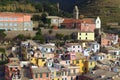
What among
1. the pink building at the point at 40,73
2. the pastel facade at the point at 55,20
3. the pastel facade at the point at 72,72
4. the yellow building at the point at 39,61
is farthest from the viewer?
the pastel facade at the point at 55,20

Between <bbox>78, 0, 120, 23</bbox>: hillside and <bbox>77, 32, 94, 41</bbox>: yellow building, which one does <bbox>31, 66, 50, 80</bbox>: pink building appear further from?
<bbox>78, 0, 120, 23</bbox>: hillside

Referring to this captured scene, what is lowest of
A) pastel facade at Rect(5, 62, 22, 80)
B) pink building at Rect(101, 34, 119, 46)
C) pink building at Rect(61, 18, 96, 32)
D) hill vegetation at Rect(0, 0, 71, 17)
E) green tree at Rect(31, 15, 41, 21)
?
pastel facade at Rect(5, 62, 22, 80)

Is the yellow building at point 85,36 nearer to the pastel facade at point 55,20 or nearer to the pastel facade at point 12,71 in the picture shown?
the pastel facade at point 55,20

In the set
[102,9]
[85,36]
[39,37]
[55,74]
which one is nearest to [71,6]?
[102,9]

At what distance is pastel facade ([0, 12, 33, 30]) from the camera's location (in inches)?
1674

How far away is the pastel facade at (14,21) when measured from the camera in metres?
42.5

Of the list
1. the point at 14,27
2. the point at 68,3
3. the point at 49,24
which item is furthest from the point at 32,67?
the point at 68,3

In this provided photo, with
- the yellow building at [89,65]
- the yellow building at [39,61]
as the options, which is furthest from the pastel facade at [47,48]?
the yellow building at [89,65]

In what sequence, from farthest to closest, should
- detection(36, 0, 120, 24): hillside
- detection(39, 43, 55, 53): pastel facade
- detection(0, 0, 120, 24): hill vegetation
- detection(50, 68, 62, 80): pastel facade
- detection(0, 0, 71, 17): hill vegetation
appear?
detection(36, 0, 120, 24): hillside
detection(0, 0, 120, 24): hill vegetation
detection(0, 0, 71, 17): hill vegetation
detection(39, 43, 55, 53): pastel facade
detection(50, 68, 62, 80): pastel facade

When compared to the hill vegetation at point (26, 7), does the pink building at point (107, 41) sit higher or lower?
lower

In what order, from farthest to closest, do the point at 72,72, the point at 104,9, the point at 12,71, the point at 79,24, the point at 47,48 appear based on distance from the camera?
the point at 104,9 → the point at 79,24 → the point at 47,48 → the point at 72,72 → the point at 12,71

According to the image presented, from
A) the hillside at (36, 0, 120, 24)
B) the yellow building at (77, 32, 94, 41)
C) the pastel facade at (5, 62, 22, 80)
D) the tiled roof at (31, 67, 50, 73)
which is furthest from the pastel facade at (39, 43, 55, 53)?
the hillside at (36, 0, 120, 24)

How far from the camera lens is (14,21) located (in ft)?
141

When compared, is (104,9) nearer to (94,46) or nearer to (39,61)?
(94,46)
